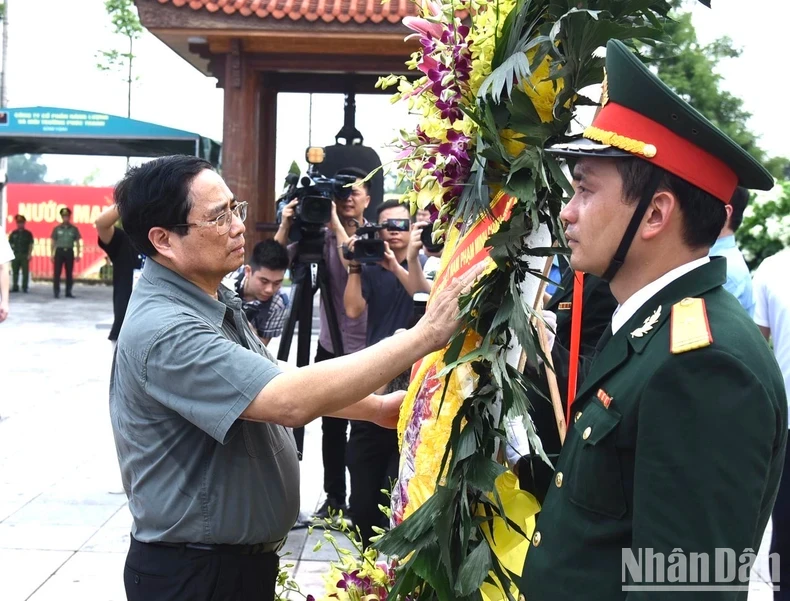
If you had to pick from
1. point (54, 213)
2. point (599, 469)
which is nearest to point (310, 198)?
point (599, 469)

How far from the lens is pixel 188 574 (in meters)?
1.97

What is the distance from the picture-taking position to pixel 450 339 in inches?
67.4

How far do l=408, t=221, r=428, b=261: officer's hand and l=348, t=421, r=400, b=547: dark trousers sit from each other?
2.56ft

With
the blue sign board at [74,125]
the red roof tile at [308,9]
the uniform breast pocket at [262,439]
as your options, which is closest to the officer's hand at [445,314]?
the uniform breast pocket at [262,439]

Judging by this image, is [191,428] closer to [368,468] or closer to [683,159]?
[683,159]

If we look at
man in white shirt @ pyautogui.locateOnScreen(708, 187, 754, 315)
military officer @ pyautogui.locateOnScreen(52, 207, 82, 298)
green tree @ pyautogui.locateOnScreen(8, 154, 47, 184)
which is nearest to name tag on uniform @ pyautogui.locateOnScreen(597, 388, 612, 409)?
man in white shirt @ pyautogui.locateOnScreen(708, 187, 754, 315)

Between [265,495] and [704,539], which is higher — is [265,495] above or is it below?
below

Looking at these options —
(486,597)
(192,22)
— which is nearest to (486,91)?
(486,597)

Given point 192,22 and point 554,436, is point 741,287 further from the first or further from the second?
point 192,22

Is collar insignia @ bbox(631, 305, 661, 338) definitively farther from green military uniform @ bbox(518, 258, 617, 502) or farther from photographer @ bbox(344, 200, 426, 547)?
photographer @ bbox(344, 200, 426, 547)

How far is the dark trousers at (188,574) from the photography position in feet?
6.46

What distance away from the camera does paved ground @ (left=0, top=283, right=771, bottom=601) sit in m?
3.84

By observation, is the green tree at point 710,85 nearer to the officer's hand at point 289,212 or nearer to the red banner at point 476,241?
the officer's hand at point 289,212

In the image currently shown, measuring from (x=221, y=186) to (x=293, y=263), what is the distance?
7.75 ft
